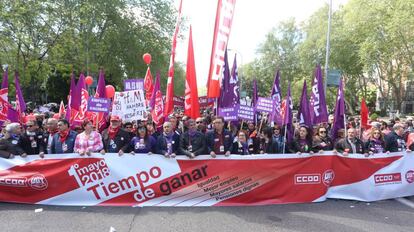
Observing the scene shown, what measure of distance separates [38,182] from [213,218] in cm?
302

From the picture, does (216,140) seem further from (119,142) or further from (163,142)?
(119,142)

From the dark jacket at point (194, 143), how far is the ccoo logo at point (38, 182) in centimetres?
240

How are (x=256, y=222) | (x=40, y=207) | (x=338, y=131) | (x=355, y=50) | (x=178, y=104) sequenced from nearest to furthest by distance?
(x=256, y=222)
(x=40, y=207)
(x=338, y=131)
(x=178, y=104)
(x=355, y=50)

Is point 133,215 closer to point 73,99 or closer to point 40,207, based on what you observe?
point 40,207

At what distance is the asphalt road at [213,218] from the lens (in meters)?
5.50

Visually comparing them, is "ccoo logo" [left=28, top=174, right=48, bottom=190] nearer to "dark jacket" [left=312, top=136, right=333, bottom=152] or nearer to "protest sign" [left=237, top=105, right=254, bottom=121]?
"protest sign" [left=237, top=105, right=254, bottom=121]

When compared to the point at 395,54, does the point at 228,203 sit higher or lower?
lower

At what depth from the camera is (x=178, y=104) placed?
56.6 feet

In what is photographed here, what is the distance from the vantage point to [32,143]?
298 inches

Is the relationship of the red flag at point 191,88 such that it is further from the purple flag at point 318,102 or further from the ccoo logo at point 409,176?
the ccoo logo at point 409,176

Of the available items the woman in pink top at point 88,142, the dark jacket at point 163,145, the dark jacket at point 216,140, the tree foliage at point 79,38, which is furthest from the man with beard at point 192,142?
the tree foliage at point 79,38

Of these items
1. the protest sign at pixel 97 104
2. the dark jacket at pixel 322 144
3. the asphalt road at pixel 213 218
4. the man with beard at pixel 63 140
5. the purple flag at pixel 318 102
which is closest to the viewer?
the asphalt road at pixel 213 218

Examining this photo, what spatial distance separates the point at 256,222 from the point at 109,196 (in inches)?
99.4

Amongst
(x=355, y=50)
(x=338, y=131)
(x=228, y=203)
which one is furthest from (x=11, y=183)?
(x=355, y=50)
